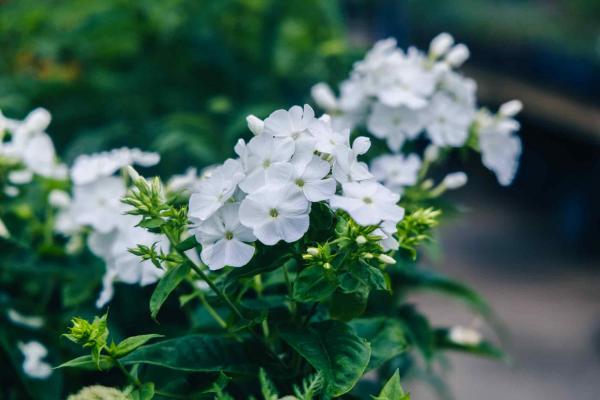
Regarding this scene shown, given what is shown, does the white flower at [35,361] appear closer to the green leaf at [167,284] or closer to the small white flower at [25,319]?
the small white flower at [25,319]

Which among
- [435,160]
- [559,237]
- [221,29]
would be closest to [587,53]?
[559,237]

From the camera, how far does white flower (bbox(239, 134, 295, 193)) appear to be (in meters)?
0.64

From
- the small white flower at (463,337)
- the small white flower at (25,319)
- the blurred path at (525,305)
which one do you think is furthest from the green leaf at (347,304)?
the blurred path at (525,305)

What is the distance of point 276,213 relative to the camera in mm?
617

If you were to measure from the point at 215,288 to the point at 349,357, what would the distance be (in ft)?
0.54

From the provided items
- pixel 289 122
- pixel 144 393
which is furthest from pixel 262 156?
pixel 144 393

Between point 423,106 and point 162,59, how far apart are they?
1.06m

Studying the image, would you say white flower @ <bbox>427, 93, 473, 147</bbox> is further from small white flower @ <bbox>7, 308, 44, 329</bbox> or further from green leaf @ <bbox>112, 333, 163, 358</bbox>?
small white flower @ <bbox>7, 308, 44, 329</bbox>

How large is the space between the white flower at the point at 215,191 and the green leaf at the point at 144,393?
0.19m

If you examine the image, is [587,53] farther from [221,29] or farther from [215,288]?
[215,288]

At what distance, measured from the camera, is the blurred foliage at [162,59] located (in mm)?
1705

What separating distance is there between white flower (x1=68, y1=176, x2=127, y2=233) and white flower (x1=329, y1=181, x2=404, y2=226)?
44cm

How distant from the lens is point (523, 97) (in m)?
4.37

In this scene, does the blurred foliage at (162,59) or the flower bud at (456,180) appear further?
the blurred foliage at (162,59)
